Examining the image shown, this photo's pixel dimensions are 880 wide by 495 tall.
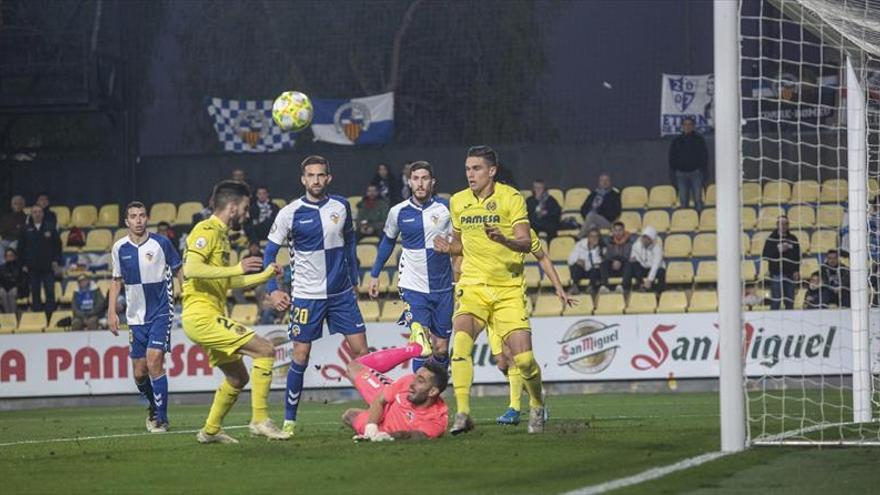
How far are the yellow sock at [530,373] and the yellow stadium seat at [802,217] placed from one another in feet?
38.8

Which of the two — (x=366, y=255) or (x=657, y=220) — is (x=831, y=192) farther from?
(x=366, y=255)

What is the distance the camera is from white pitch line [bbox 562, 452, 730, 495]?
843 cm

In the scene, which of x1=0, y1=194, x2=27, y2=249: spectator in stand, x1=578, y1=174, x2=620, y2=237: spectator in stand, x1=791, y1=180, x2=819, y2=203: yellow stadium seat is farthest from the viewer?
x1=0, y1=194, x2=27, y2=249: spectator in stand

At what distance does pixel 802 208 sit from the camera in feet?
79.2

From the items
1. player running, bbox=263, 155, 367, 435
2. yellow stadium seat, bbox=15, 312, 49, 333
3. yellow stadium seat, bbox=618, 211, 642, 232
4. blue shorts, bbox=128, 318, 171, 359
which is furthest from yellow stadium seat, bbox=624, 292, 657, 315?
player running, bbox=263, 155, 367, 435

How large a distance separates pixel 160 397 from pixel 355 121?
13937mm

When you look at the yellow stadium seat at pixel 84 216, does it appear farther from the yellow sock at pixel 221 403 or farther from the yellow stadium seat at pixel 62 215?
the yellow sock at pixel 221 403

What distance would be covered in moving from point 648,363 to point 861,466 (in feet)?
39.1

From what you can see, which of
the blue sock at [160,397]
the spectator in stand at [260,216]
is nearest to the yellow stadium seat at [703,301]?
the spectator in stand at [260,216]

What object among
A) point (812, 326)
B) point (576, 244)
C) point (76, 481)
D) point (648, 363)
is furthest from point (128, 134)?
point (76, 481)

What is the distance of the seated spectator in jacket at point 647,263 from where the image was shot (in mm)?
22984

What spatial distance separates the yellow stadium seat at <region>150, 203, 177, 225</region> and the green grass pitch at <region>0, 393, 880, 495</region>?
1357 centimetres

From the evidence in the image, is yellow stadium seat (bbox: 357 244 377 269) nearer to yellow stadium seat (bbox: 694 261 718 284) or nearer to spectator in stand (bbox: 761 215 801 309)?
yellow stadium seat (bbox: 694 261 718 284)

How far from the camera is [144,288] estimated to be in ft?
52.3
